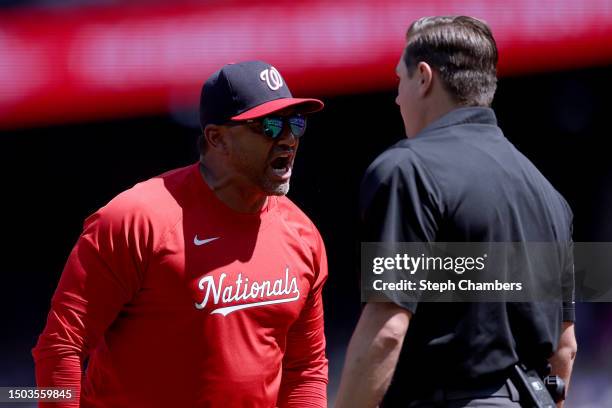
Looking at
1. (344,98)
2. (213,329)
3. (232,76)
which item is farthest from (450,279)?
(344,98)

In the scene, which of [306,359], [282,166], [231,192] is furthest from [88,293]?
[306,359]

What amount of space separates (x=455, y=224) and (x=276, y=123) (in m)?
0.86

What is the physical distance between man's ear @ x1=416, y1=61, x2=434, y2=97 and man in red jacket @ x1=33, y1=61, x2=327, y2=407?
57 cm

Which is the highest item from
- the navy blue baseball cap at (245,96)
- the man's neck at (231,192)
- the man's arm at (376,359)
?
the navy blue baseball cap at (245,96)

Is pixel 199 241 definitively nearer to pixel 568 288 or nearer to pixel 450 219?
pixel 450 219

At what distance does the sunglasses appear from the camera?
2873 millimetres

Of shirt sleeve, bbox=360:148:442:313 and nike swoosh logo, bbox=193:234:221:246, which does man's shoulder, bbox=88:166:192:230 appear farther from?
shirt sleeve, bbox=360:148:442:313

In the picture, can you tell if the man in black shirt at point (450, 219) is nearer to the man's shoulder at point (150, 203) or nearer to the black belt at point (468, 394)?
the black belt at point (468, 394)

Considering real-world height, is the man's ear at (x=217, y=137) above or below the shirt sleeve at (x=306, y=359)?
above

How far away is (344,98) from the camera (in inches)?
189

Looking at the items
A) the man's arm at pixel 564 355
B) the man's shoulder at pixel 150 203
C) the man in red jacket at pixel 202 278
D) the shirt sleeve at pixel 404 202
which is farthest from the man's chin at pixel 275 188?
the man's arm at pixel 564 355

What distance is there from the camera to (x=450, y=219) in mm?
2170

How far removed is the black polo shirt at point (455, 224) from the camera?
216 cm

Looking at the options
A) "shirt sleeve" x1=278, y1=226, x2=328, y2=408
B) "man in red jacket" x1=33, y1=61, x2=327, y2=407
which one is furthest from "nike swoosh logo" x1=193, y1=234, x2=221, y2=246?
"shirt sleeve" x1=278, y1=226, x2=328, y2=408
